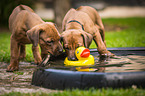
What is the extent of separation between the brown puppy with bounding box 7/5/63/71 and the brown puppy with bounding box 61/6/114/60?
0.26 m

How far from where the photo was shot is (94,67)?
3.89 m

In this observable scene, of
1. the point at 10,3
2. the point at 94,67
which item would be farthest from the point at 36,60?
the point at 10,3

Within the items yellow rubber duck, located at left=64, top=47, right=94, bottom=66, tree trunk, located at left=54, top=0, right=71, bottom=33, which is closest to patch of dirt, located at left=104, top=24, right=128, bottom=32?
tree trunk, located at left=54, top=0, right=71, bottom=33

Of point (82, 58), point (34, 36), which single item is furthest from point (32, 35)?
point (82, 58)

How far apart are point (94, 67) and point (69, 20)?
6.51ft

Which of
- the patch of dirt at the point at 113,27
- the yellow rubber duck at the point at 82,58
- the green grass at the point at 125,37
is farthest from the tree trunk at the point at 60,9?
the yellow rubber duck at the point at 82,58

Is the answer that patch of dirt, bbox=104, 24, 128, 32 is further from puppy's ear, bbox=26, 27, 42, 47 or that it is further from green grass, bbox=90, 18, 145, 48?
puppy's ear, bbox=26, 27, 42, 47

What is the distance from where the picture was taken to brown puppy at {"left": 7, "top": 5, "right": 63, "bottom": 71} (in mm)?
4742

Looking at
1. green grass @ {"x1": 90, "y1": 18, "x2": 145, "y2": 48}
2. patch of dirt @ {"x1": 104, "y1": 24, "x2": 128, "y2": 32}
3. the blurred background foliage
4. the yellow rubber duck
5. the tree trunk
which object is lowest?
the yellow rubber duck

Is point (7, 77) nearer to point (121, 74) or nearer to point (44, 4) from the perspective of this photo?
point (121, 74)

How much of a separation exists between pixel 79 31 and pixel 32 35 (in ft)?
3.50

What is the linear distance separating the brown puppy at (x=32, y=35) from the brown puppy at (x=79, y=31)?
263mm

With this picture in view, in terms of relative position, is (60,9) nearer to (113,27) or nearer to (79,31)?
(113,27)

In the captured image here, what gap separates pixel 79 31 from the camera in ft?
15.9
